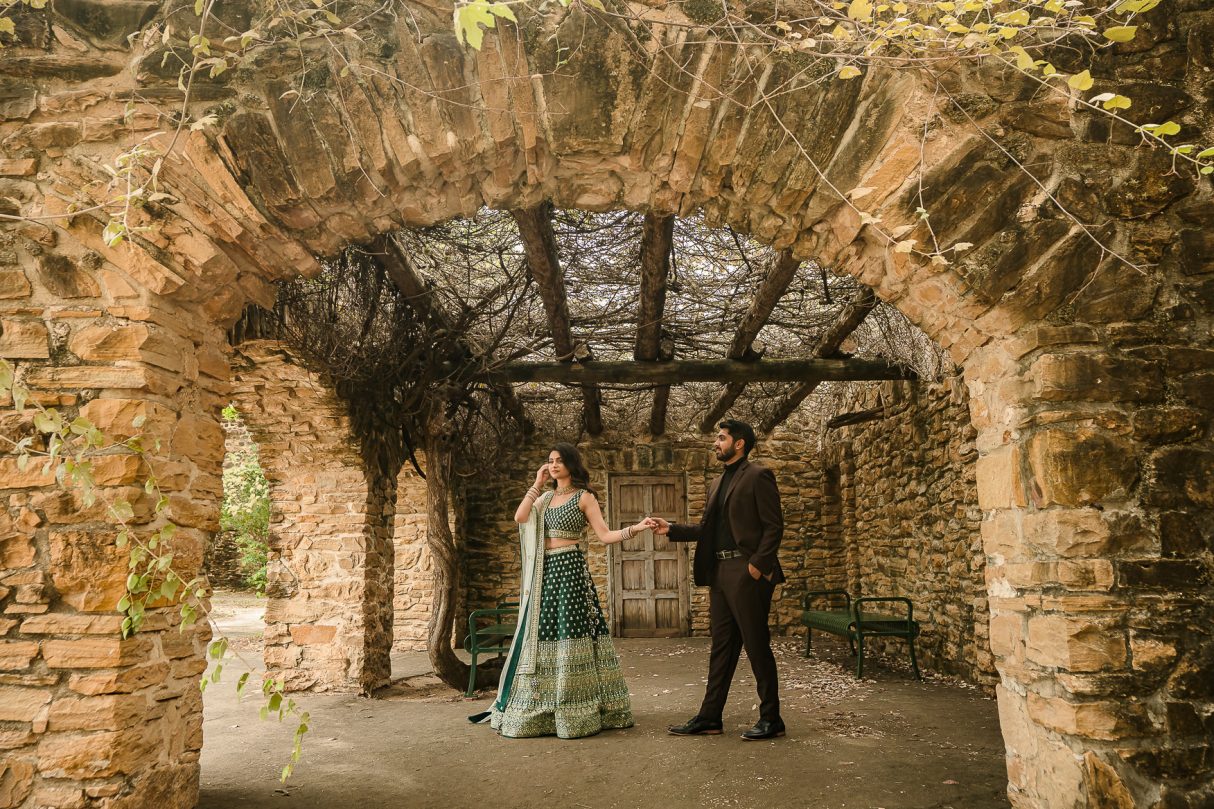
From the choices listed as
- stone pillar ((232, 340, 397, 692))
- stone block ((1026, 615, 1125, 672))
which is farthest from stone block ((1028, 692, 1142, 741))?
stone pillar ((232, 340, 397, 692))

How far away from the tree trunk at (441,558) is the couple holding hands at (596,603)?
135 cm

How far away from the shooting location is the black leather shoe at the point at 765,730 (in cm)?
392

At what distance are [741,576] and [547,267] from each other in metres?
1.99

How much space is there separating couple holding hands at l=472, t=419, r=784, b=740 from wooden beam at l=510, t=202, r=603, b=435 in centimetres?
100

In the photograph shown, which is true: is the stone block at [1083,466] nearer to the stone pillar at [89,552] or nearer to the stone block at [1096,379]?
the stone block at [1096,379]

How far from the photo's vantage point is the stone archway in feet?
7.52

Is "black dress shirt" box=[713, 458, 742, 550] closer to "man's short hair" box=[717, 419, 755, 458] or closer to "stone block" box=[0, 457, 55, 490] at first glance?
"man's short hair" box=[717, 419, 755, 458]

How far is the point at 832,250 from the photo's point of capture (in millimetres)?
2744

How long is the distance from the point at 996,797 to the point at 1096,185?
2.32 metres

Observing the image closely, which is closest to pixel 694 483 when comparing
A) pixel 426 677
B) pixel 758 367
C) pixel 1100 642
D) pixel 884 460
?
pixel 884 460

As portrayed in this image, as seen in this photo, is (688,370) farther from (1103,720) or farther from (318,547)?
(1103,720)

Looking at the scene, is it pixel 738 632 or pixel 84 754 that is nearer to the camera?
pixel 84 754

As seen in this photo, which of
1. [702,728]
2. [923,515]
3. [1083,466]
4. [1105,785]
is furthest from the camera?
[923,515]

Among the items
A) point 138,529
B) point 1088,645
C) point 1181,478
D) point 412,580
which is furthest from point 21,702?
point 412,580
